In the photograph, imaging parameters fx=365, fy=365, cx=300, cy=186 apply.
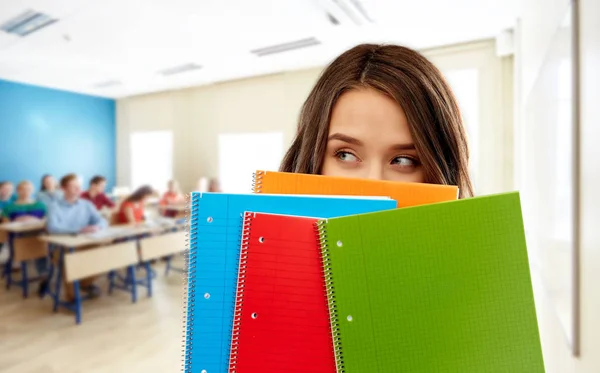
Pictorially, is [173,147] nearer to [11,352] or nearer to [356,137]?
[11,352]

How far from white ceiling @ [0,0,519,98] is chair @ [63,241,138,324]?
2.53m

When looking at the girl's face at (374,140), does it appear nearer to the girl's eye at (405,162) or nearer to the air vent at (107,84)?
the girl's eye at (405,162)

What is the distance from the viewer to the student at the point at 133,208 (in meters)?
5.09

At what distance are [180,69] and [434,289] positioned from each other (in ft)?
21.1

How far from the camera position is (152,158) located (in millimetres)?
8430

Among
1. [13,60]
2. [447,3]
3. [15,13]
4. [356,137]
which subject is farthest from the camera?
[13,60]

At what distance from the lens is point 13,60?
18.6 feet

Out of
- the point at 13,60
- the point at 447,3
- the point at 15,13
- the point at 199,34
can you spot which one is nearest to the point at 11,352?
the point at 15,13

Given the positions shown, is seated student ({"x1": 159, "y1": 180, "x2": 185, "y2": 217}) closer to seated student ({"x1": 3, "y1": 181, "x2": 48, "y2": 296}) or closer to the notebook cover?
seated student ({"x1": 3, "y1": 181, "x2": 48, "y2": 296})

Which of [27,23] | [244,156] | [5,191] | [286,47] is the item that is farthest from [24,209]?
[286,47]

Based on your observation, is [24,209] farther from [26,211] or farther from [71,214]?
[71,214]

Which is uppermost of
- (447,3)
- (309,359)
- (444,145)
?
(447,3)

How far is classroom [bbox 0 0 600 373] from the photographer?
0.73 m

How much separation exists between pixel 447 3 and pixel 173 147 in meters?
6.09
